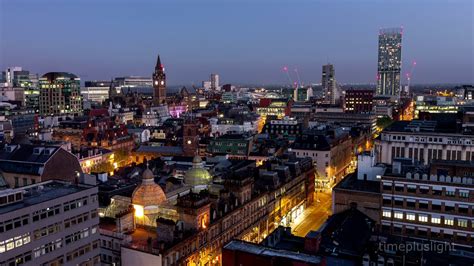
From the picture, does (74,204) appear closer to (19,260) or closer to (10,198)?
(10,198)

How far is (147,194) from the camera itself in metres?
82.1

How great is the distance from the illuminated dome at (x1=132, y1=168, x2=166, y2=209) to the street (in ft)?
127

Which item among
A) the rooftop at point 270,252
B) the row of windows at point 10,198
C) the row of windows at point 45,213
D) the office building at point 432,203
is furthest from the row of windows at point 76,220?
the office building at point 432,203

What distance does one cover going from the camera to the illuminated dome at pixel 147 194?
81.5 m

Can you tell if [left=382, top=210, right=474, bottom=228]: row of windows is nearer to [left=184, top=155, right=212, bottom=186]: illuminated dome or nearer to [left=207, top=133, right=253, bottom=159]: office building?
[left=184, top=155, right=212, bottom=186]: illuminated dome

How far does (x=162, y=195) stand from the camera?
8406cm

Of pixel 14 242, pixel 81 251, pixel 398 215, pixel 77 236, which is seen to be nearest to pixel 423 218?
pixel 398 215

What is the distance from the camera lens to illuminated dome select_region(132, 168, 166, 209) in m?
81.5

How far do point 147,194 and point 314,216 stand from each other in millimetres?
54696

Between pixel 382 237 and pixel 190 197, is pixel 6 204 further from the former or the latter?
pixel 382 237

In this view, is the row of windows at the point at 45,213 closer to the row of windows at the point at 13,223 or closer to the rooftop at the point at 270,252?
the row of windows at the point at 13,223

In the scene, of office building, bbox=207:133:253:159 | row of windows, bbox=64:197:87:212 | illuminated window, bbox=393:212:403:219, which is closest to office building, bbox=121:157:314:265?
row of windows, bbox=64:197:87:212

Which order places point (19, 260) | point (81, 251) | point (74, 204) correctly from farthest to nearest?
point (81, 251) → point (74, 204) → point (19, 260)

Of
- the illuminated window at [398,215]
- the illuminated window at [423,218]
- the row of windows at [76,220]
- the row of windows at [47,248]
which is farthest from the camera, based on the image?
the illuminated window at [398,215]
